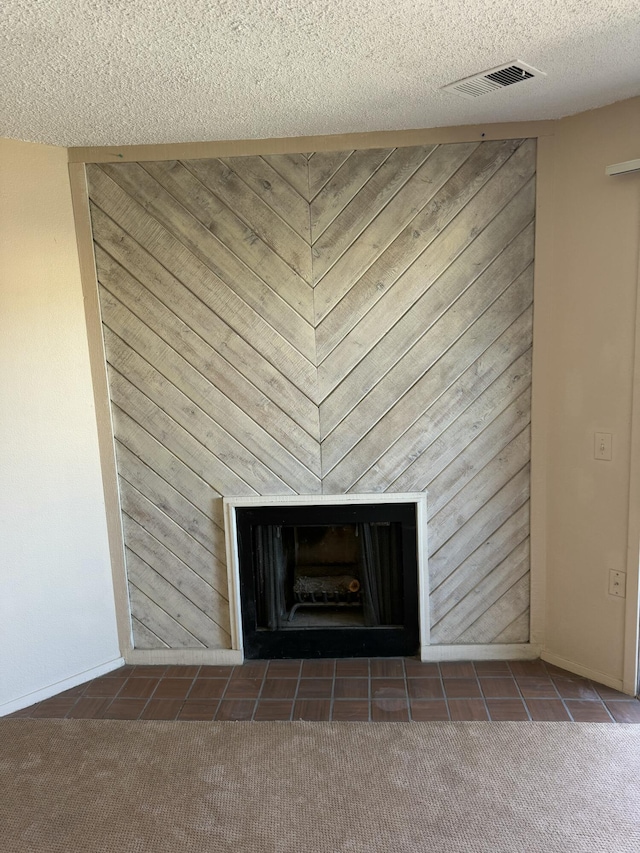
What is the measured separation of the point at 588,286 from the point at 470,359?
0.58 meters

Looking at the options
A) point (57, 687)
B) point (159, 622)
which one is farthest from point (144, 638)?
point (57, 687)

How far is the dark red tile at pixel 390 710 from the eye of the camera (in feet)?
8.63

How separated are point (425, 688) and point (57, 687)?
1.71m

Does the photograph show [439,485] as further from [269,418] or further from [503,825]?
[503,825]

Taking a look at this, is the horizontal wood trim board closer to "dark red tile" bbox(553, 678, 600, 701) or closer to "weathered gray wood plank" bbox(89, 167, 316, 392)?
"weathered gray wood plank" bbox(89, 167, 316, 392)

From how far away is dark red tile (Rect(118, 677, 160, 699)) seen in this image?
289cm

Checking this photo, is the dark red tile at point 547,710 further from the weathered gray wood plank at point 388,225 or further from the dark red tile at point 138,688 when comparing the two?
the weathered gray wood plank at point 388,225

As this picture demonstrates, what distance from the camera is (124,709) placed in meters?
2.79

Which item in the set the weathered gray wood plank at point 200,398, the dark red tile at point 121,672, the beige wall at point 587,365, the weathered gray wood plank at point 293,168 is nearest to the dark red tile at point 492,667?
the beige wall at point 587,365

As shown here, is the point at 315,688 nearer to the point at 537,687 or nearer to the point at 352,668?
the point at 352,668

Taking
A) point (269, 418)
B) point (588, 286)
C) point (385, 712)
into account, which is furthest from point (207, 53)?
point (385, 712)

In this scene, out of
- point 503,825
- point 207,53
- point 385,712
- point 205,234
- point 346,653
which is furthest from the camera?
point 346,653

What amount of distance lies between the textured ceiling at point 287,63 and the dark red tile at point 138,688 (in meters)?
2.47

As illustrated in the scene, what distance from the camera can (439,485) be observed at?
298cm
